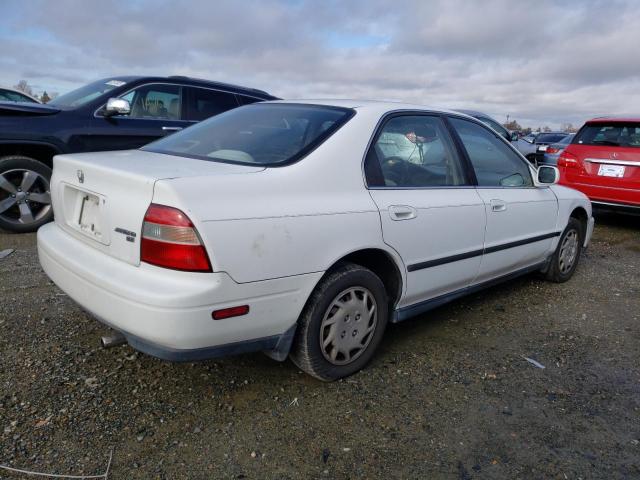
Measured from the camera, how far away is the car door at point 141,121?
5.53m

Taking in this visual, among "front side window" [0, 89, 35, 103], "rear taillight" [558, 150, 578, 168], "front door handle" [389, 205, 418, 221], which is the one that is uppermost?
"front side window" [0, 89, 35, 103]

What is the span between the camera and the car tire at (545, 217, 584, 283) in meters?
4.66

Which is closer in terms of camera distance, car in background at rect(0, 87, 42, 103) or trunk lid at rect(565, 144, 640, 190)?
trunk lid at rect(565, 144, 640, 190)

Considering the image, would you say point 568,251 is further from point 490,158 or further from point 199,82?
point 199,82

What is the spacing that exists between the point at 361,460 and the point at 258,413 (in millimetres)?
565

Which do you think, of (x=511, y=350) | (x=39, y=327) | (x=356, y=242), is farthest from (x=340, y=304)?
(x=39, y=327)

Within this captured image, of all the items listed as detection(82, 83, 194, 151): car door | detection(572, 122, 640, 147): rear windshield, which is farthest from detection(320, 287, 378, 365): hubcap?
detection(572, 122, 640, 147): rear windshield

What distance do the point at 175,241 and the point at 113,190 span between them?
477 millimetres

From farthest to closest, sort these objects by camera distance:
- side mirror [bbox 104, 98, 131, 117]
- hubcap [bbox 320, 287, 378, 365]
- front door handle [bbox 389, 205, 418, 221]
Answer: side mirror [bbox 104, 98, 131, 117] → front door handle [bbox 389, 205, 418, 221] → hubcap [bbox 320, 287, 378, 365]

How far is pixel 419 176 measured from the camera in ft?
10.4

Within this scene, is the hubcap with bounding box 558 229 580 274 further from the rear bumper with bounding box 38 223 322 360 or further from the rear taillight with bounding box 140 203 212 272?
the rear taillight with bounding box 140 203 212 272

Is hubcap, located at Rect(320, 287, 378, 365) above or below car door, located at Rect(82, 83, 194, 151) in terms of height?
below

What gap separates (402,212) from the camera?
2.88 m

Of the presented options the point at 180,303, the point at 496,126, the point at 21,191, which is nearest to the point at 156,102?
the point at 21,191
